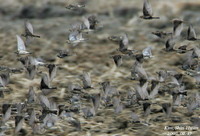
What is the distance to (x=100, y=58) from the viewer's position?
39.3 ft

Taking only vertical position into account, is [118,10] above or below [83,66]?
above

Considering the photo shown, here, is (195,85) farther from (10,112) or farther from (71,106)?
(10,112)

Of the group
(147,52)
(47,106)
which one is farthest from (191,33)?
(47,106)

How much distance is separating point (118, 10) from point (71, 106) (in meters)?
5.29

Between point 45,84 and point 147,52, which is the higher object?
point 147,52

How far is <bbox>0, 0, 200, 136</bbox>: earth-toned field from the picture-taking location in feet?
28.6

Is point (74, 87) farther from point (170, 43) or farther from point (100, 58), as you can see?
point (100, 58)

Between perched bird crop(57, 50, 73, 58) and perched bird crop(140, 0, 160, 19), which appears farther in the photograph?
perched bird crop(57, 50, 73, 58)

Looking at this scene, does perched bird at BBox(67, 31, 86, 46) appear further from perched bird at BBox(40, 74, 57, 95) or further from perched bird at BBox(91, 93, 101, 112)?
perched bird at BBox(91, 93, 101, 112)

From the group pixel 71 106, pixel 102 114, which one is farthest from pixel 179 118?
pixel 71 106

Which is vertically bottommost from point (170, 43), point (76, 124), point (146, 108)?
point (76, 124)

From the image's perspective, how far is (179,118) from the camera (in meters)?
8.91

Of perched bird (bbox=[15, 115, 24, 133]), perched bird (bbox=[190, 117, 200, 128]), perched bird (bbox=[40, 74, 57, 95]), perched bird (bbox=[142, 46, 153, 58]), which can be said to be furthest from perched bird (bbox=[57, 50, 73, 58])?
perched bird (bbox=[190, 117, 200, 128])

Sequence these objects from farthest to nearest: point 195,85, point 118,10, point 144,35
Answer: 1. point 118,10
2. point 144,35
3. point 195,85
